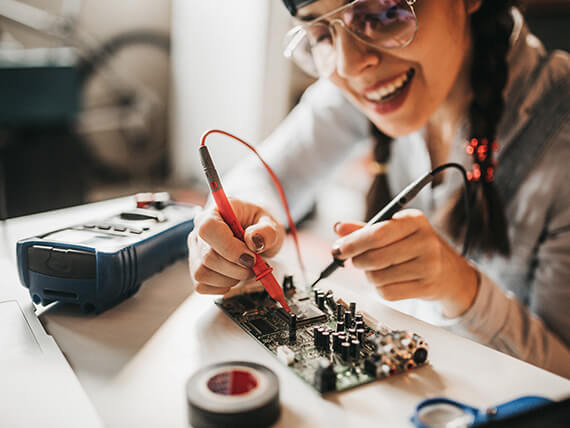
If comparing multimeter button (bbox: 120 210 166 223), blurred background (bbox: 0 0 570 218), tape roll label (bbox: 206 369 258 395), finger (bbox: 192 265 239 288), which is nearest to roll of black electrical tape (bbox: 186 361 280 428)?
tape roll label (bbox: 206 369 258 395)

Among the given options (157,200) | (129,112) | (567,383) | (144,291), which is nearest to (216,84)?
(129,112)

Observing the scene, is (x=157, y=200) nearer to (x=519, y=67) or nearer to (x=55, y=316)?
(x=55, y=316)

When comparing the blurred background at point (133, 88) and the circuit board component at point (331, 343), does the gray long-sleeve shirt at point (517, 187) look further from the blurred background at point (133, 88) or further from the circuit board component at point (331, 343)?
the blurred background at point (133, 88)

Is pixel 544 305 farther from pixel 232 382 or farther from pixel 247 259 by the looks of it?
pixel 232 382

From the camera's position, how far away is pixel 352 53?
0.84 m

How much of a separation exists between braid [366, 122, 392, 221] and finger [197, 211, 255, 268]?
59cm

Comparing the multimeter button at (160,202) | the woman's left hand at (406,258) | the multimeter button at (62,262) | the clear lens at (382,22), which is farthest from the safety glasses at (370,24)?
the multimeter button at (62,262)

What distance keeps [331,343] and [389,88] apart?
51cm

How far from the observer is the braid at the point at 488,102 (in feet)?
3.26

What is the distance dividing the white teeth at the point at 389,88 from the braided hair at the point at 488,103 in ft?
0.73

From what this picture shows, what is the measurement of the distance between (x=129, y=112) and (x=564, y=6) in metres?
2.78

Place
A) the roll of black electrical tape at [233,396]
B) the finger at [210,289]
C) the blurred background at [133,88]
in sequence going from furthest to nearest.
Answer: the blurred background at [133,88]
the finger at [210,289]
the roll of black electrical tape at [233,396]

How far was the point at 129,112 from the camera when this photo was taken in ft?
11.6

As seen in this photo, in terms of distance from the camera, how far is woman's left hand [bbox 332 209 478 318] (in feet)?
2.30
